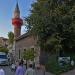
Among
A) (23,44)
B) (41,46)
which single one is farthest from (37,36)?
(23,44)

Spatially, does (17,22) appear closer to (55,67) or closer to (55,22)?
(55,22)

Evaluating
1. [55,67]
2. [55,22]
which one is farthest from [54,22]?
[55,67]

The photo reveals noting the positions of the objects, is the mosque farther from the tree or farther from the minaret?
the tree

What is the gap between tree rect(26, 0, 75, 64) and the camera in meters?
33.9

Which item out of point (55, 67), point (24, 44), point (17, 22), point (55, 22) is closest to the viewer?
point (55, 67)

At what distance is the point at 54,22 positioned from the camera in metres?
34.2

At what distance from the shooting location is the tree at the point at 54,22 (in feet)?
111

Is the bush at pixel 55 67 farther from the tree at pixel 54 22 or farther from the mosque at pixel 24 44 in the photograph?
the mosque at pixel 24 44

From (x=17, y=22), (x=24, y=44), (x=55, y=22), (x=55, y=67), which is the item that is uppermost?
(x=17, y=22)

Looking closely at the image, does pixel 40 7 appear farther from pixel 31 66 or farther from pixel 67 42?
pixel 31 66

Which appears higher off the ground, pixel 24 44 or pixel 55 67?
pixel 24 44

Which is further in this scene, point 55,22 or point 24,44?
point 24,44

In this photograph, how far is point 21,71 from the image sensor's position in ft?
50.2

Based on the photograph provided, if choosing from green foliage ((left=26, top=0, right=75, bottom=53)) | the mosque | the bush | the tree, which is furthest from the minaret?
the bush
